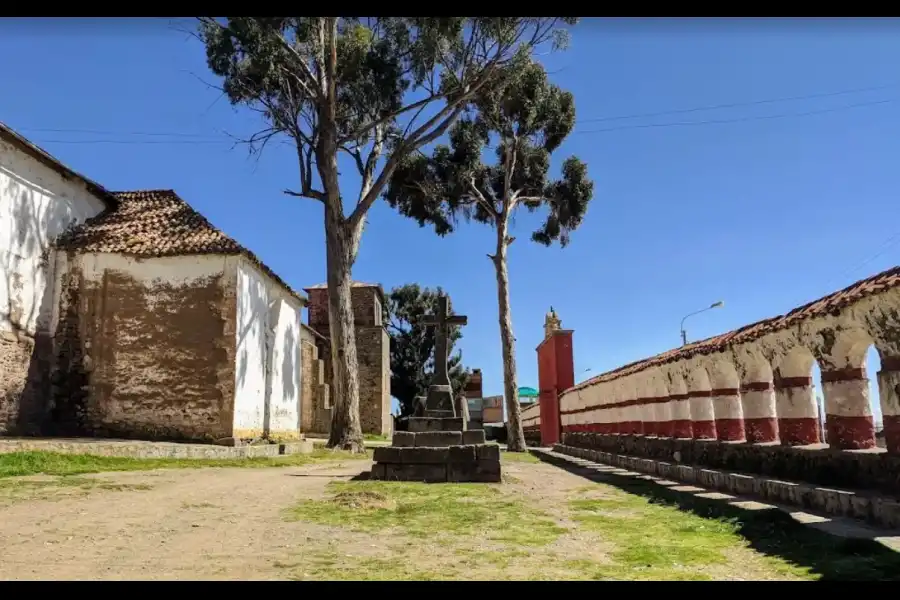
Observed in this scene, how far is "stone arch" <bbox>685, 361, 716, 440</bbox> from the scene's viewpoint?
366 inches

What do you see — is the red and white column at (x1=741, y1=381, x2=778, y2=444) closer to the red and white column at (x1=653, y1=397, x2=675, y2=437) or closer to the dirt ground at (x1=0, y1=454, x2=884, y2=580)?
the dirt ground at (x1=0, y1=454, x2=884, y2=580)

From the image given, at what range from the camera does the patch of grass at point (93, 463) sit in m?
8.85

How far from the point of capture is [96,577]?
358cm

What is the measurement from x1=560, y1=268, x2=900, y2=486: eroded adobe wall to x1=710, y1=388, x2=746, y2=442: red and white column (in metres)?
0.01

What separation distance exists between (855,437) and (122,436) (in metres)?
13.2

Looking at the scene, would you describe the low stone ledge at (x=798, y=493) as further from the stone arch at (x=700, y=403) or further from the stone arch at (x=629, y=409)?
the stone arch at (x=629, y=409)

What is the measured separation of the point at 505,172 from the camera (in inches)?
857

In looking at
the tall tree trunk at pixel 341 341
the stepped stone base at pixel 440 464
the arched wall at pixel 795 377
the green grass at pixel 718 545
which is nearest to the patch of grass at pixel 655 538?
the green grass at pixel 718 545

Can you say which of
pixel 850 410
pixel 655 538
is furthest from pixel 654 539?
pixel 850 410

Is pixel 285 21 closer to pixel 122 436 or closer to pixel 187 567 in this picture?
pixel 122 436

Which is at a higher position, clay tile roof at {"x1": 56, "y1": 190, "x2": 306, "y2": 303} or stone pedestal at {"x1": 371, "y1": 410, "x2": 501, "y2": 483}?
clay tile roof at {"x1": 56, "y1": 190, "x2": 306, "y2": 303}

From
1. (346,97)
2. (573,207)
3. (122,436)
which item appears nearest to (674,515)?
(122,436)

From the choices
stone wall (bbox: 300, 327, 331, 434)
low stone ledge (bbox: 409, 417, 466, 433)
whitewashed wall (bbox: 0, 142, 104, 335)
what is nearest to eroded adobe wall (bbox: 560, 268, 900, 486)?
low stone ledge (bbox: 409, 417, 466, 433)

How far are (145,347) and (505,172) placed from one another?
40.3ft
